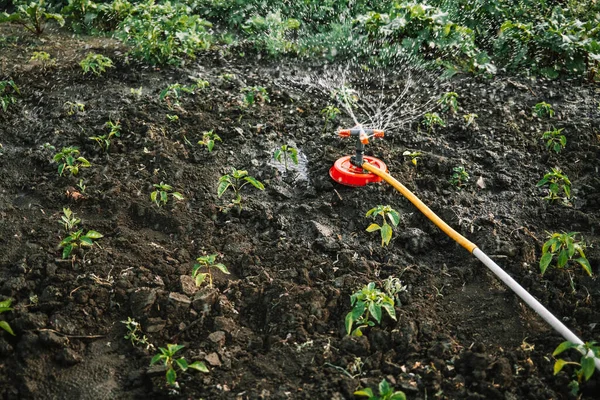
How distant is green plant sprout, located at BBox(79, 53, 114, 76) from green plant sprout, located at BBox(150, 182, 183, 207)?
5.93 ft

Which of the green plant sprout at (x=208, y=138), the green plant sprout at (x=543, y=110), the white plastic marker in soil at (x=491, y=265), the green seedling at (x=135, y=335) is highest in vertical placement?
the green plant sprout at (x=543, y=110)

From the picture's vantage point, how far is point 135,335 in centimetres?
234

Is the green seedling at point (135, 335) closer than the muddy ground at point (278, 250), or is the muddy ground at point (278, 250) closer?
the muddy ground at point (278, 250)

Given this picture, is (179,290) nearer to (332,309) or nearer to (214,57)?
(332,309)

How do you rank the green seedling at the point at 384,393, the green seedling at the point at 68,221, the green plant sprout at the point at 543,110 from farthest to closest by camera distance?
the green plant sprout at the point at 543,110, the green seedling at the point at 68,221, the green seedling at the point at 384,393

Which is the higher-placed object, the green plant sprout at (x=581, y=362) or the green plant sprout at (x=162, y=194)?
the green plant sprout at (x=581, y=362)

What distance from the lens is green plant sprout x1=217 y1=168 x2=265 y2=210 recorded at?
2998mm

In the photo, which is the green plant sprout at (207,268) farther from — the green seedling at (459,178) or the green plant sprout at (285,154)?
the green seedling at (459,178)

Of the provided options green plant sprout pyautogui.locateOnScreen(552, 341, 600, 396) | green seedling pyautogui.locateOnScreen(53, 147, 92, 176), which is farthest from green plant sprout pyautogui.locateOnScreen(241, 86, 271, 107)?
green plant sprout pyautogui.locateOnScreen(552, 341, 600, 396)

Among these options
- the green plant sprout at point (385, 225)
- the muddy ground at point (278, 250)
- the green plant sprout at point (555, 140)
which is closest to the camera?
the muddy ground at point (278, 250)

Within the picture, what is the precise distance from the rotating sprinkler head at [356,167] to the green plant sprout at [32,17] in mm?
3698

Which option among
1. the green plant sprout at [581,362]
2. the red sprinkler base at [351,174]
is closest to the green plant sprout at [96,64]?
the red sprinkler base at [351,174]

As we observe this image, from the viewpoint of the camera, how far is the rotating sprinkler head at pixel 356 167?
3.20 m

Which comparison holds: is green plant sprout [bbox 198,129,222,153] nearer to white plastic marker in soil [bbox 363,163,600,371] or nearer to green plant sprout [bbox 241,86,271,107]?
green plant sprout [bbox 241,86,271,107]
